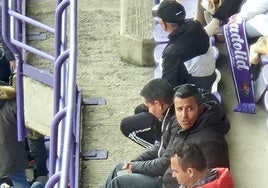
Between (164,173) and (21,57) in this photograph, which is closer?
(164,173)

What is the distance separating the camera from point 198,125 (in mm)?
4992

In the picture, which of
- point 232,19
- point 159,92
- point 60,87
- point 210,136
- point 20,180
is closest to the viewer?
point 210,136

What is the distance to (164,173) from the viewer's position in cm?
505

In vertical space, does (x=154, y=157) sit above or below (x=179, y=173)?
below

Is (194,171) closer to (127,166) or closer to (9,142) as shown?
(127,166)

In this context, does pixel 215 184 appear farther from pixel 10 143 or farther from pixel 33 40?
pixel 33 40

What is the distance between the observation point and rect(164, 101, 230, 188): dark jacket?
4.86 meters

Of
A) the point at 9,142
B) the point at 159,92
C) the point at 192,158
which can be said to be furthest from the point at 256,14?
the point at 9,142

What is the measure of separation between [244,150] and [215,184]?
4.73ft

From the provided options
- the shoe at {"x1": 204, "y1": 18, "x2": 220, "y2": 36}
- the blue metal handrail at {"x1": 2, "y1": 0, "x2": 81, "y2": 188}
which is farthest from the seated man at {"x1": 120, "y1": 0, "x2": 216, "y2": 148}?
the shoe at {"x1": 204, "y1": 18, "x2": 220, "y2": 36}

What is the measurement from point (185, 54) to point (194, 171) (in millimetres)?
1574

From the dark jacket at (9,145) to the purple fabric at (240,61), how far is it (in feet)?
5.98

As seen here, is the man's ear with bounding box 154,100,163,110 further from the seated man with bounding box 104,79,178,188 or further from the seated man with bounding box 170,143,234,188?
the seated man with bounding box 170,143,234,188

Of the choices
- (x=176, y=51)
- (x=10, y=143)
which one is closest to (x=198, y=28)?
(x=176, y=51)
